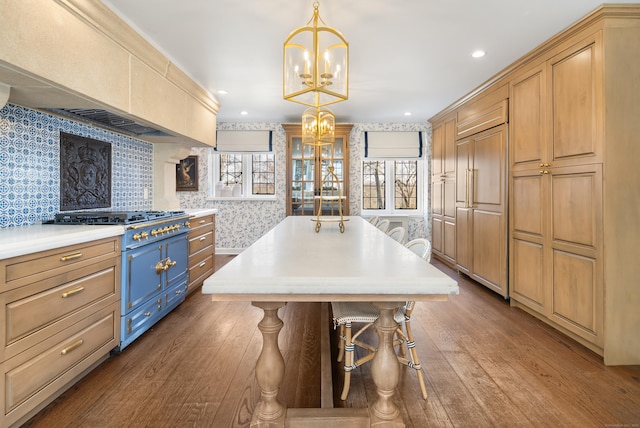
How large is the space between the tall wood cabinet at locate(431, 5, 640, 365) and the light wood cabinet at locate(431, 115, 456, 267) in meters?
1.64

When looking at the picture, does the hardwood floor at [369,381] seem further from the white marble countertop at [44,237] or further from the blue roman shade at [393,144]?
the blue roman shade at [393,144]

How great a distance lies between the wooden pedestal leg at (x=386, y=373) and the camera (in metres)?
1.22

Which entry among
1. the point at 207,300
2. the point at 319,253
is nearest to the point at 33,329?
the point at 319,253

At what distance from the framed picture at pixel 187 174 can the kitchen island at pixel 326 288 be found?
4.73 meters

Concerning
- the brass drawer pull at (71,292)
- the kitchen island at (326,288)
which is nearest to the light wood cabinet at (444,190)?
the kitchen island at (326,288)

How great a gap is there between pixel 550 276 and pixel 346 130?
12.3 ft

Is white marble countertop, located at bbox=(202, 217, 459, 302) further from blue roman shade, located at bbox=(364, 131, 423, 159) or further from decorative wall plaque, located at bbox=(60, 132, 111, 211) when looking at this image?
blue roman shade, located at bbox=(364, 131, 423, 159)

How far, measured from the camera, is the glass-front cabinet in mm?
5582

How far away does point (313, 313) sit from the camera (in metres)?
3.05

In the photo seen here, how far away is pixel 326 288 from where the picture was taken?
1029 millimetres

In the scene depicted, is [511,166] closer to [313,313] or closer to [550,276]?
[550,276]

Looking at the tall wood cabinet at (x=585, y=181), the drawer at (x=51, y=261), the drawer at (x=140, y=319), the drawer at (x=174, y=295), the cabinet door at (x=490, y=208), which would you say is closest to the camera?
the drawer at (x=51, y=261)

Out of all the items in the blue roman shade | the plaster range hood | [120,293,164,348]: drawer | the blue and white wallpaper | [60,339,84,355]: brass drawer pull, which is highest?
the blue roman shade

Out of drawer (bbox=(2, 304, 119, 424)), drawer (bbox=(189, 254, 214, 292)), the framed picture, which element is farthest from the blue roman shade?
drawer (bbox=(2, 304, 119, 424))
